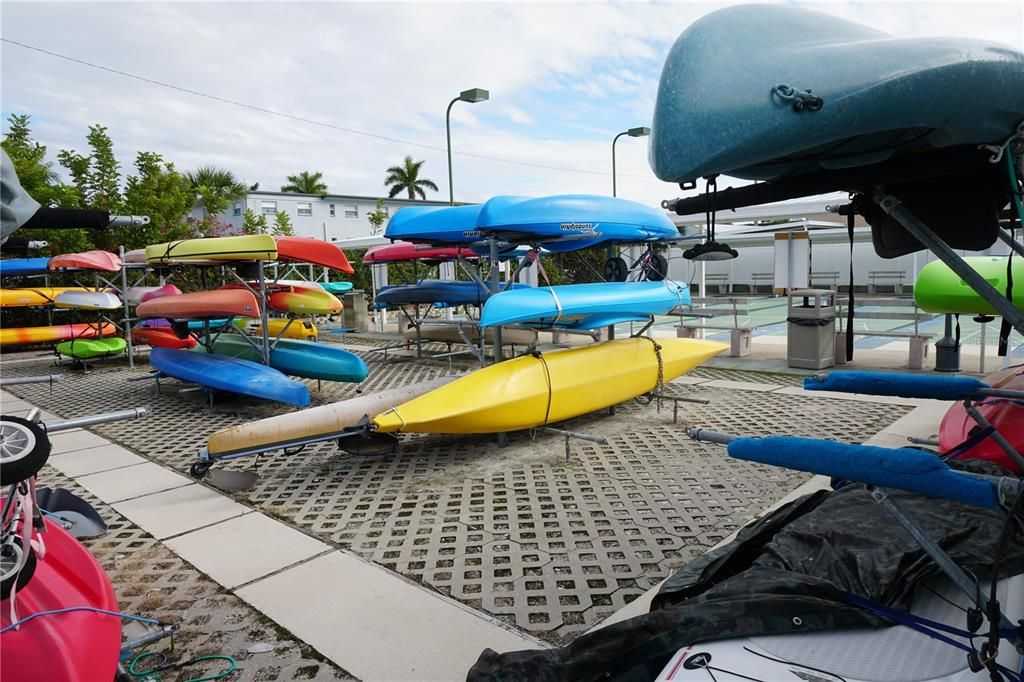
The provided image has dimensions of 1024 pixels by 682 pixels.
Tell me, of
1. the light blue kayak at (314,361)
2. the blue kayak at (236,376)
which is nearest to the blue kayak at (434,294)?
the light blue kayak at (314,361)

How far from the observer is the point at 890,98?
1483mm

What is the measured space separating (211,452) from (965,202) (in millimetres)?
4986

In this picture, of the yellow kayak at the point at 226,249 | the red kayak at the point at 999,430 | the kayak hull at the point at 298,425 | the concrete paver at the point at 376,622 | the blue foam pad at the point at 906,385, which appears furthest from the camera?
the yellow kayak at the point at 226,249

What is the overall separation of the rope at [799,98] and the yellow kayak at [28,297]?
1342 centimetres

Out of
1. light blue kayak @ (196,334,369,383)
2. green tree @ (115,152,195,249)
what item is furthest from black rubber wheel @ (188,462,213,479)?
green tree @ (115,152,195,249)

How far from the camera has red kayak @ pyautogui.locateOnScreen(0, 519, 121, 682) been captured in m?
1.81

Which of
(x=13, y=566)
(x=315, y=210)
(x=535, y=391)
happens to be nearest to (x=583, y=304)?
(x=535, y=391)

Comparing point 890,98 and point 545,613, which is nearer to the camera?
point 890,98

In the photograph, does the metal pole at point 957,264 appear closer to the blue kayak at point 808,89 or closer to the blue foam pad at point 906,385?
the blue kayak at point 808,89

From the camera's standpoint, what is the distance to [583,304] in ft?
20.4

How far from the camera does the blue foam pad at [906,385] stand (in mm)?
2365

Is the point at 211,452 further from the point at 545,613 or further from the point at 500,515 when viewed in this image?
the point at 545,613

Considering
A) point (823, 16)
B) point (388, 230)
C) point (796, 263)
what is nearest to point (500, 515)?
point (823, 16)

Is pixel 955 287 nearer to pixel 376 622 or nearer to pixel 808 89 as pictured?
pixel 808 89
